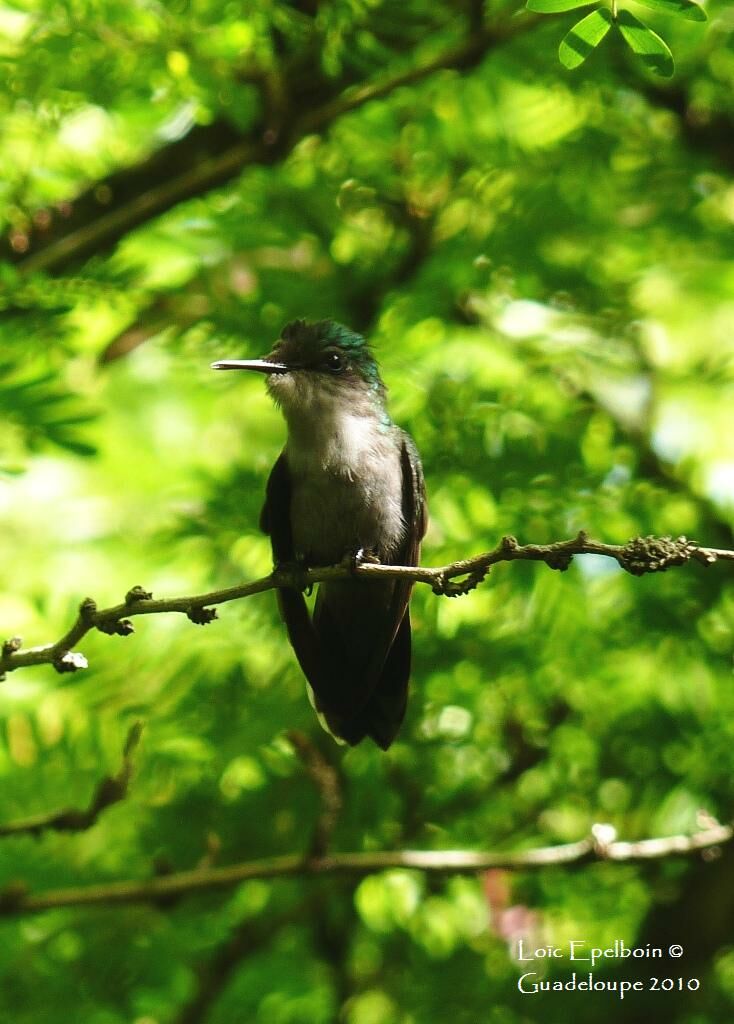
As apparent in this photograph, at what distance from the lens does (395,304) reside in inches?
175

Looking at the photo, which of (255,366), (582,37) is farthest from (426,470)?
(582,37)

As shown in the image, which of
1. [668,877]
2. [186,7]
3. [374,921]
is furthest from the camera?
[668,877]

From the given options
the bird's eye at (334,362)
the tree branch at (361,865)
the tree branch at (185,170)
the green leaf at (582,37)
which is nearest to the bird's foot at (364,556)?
the bird's eye at (334,362)

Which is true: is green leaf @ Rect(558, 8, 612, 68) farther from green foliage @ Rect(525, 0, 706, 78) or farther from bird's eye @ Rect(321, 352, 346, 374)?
Answer: bird's eye @ Rect(321, 352, 346, 374)

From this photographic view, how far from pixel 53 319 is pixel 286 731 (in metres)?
1.52

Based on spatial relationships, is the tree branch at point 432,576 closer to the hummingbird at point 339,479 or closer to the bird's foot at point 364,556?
the bird's foot at point 364,556

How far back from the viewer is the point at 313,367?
171 inches

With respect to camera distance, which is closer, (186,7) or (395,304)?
(186,7)

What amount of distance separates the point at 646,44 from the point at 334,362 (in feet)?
6.95

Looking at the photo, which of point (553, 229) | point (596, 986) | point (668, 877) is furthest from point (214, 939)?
point (553, 229)

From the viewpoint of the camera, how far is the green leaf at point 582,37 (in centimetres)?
240

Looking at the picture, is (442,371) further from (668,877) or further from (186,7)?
(668,877)

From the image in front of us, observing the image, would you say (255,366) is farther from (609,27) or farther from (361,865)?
(609,27)

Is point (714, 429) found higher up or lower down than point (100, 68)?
lower down
